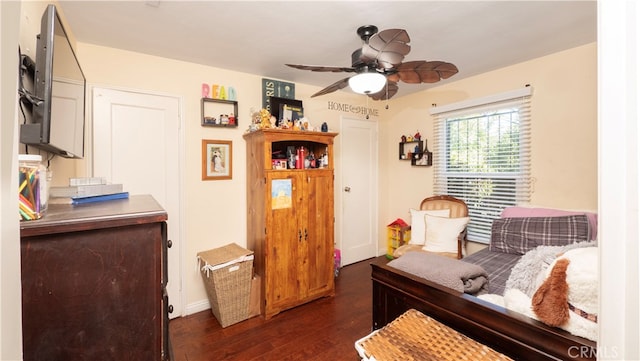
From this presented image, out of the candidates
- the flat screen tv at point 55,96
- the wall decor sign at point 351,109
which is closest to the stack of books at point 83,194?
the flat screen tv at point 55,96

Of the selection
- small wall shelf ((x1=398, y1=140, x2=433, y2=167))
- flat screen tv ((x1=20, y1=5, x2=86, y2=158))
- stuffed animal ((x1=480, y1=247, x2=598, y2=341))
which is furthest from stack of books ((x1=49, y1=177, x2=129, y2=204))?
small wall shelf ((x1=398, y1=140, x2=433, y2=167))

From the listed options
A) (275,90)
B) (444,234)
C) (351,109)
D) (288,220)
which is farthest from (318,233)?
(351,109)

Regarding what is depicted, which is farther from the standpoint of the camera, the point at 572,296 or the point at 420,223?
the point at 420,223

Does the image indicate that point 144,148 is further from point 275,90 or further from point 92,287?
point 92,287

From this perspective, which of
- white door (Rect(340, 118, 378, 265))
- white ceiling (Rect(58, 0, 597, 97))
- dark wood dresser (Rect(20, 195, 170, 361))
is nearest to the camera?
dark wood dresser (Rect(20, 195, 170, 361))

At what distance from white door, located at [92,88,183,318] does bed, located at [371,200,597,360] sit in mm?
2005

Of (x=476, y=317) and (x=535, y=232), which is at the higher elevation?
(x=535, y=232)

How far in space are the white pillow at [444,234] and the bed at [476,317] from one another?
4.04ft

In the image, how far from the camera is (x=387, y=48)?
5.53 ft

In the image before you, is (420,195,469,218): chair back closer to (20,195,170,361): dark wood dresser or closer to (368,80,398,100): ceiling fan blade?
(368,80,398,100): ceiling fan blade

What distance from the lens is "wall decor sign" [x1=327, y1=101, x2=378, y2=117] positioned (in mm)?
3739

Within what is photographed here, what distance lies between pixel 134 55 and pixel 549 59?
156 inches

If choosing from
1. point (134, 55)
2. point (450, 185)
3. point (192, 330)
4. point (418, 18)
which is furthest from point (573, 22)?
point (192, 330)

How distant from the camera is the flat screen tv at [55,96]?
0.95 meters
